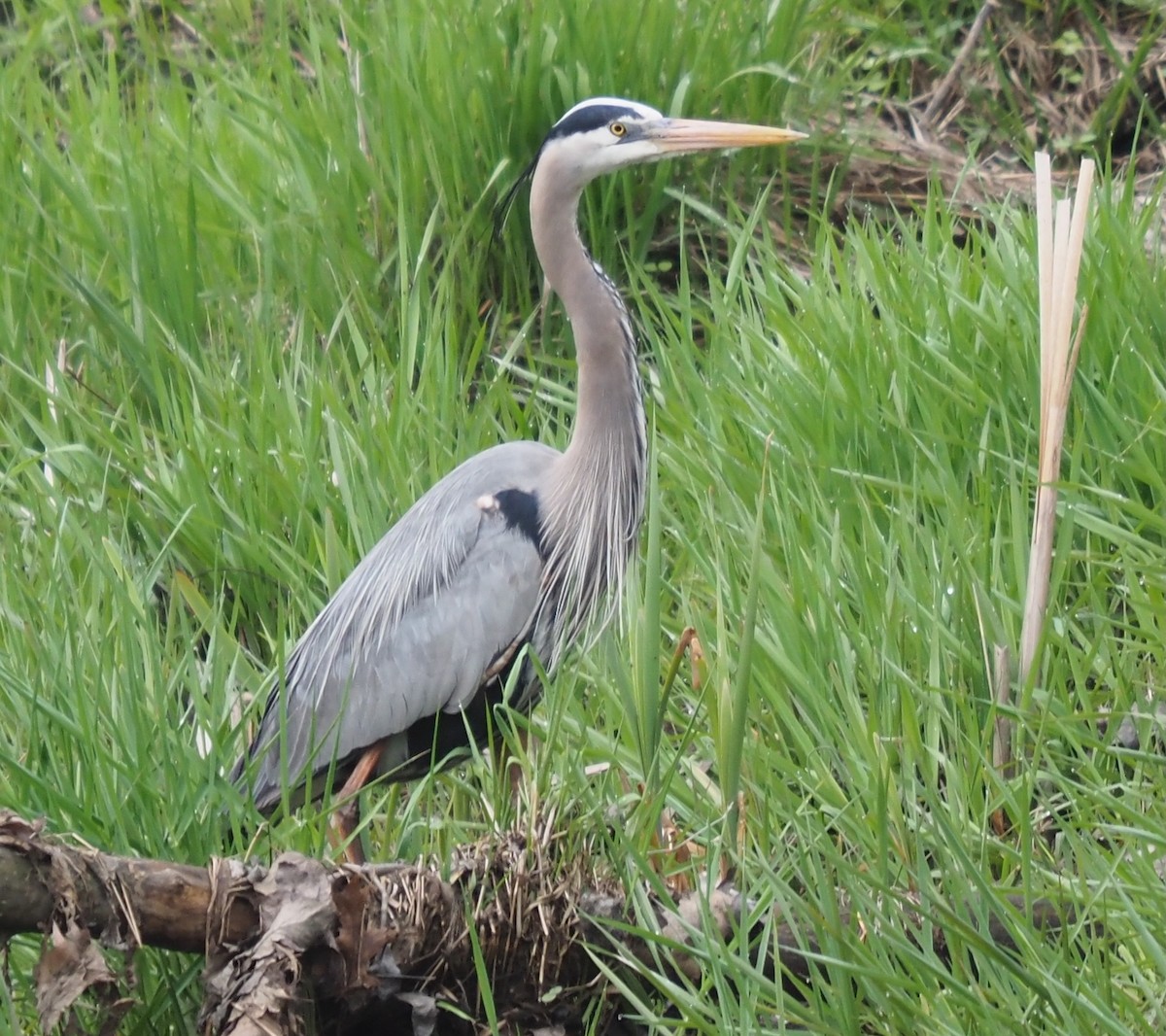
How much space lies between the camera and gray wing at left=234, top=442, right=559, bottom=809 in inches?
124

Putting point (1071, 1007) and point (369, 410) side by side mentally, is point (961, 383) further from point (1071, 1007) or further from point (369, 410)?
point (1071, 1007)

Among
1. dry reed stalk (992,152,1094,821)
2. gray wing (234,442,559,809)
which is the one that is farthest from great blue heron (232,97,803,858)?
dry reed stalk (992,152,1094,821)

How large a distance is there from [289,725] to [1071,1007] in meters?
1.79

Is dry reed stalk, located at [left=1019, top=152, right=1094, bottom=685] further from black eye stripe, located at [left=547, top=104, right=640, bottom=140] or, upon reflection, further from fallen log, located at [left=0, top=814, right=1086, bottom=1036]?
black eye stripe, located at [left=547, top=104, right=640, bottom=140]

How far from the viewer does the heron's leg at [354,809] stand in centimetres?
257

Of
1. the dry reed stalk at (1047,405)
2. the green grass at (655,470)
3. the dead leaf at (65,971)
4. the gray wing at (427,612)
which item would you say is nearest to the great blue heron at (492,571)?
the gray wing at (427,612)

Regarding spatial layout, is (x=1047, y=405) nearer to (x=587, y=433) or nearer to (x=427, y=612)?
(x=587, y=433)

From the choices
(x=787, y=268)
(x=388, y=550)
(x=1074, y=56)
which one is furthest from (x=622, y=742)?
(x=1074, y=56)

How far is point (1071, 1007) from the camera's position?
5.97 feet

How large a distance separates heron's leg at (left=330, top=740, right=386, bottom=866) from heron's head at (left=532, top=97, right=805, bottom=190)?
1.14 m

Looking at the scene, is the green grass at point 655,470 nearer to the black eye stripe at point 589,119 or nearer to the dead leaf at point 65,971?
the dead leaf at point 65,971

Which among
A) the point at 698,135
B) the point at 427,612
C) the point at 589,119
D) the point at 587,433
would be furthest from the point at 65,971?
the point at 698,135

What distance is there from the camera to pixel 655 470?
219cm

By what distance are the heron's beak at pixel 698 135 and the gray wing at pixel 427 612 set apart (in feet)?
2.42
